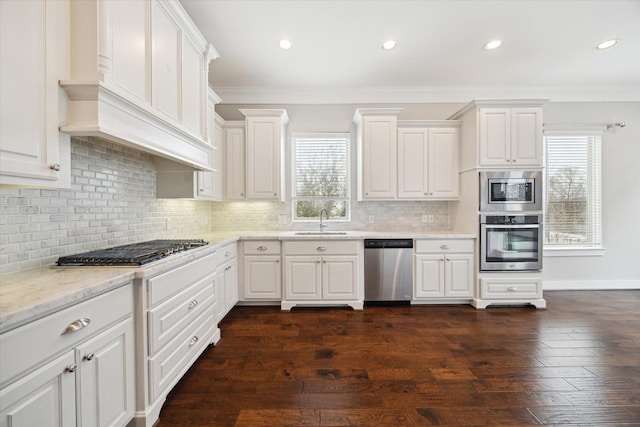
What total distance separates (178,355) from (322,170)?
298 cm

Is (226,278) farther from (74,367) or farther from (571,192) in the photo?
(571,192)

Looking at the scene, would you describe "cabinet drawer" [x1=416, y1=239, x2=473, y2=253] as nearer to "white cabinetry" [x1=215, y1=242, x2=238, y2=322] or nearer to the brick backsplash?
"white cabinetry" [x1=215, y1=242, x2=238, y2=322]

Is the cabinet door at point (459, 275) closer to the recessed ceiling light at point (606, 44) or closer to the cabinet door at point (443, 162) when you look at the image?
the cabinet door at point (443, 162)

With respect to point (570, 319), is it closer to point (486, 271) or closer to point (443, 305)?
point (486, 271)

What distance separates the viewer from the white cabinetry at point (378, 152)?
3.72 meters

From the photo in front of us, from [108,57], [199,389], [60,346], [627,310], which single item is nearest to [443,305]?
[627,310]

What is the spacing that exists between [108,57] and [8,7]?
353 mm

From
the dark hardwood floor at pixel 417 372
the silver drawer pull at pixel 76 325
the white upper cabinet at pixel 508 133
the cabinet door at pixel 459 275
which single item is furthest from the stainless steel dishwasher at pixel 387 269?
the silver drawer pull at pixel 76 325

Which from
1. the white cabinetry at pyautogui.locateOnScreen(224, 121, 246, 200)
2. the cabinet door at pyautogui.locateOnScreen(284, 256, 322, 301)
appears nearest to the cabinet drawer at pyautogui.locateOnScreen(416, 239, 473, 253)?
the cabinet door at pyautogui.locateOnScreen(284, 256, 322, 301)

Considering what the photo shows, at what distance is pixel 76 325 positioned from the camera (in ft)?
3.66

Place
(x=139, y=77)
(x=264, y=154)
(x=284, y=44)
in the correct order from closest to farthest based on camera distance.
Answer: (x=139, y=77), (x=284, y=44), (x=264, y=154)

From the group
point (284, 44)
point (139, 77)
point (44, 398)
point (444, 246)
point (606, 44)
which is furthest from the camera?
point (444, 246)

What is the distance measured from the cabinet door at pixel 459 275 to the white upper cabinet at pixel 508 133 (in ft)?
4.01

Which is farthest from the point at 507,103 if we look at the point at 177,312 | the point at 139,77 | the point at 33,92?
the point at 33,92
